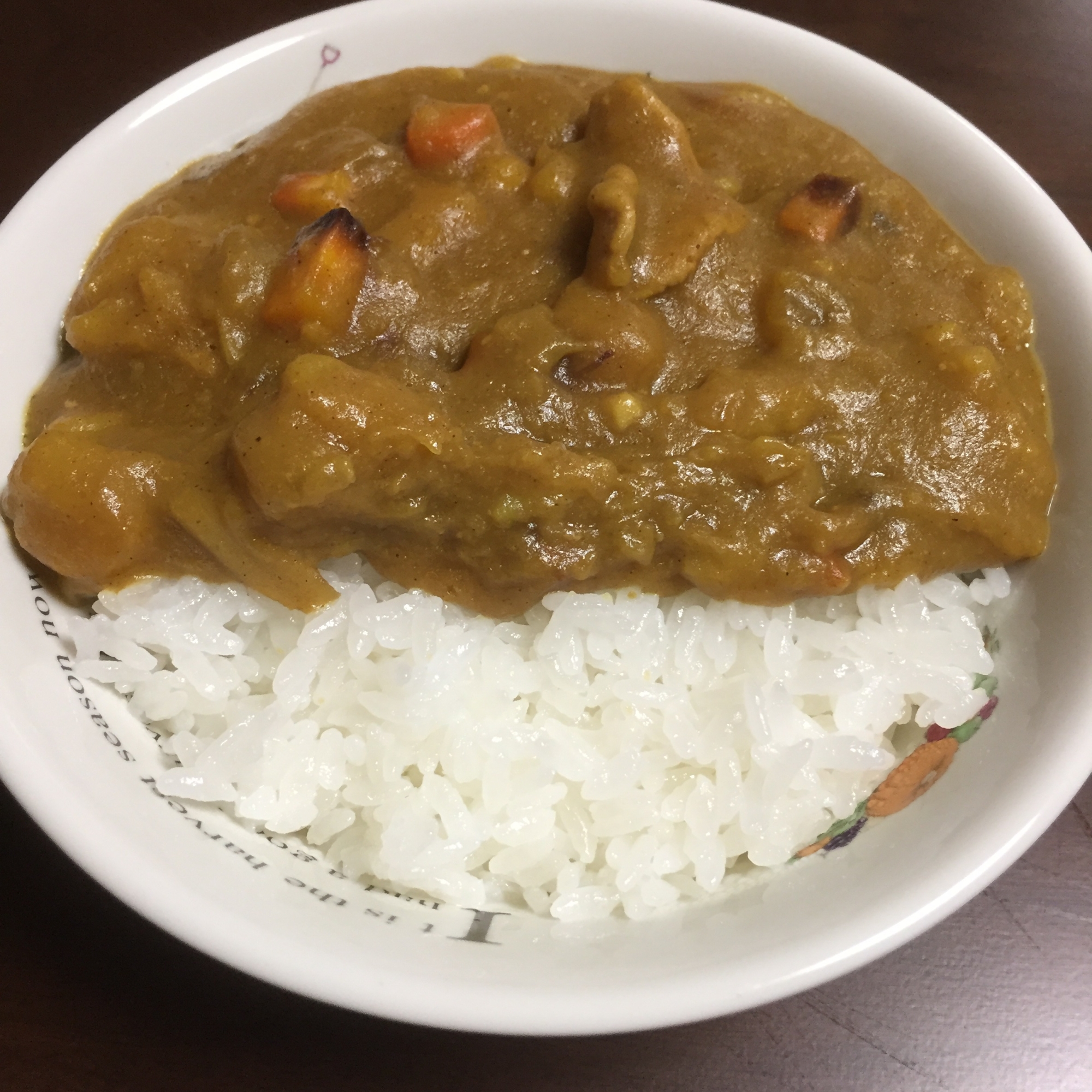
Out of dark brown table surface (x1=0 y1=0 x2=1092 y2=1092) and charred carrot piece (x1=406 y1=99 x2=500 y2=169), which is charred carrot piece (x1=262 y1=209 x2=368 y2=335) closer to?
charred carrot piece (x1=406 y1=99 x2=500 y2=169)

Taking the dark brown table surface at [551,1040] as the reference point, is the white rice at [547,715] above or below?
above

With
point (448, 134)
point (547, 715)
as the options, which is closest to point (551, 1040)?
point (547, 715)

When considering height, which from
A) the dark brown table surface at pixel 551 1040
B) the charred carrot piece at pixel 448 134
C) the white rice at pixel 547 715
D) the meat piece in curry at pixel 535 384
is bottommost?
the dark brown table surface at pixel 551 1040

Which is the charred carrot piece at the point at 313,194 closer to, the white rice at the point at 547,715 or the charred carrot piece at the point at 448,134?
the charred carrot piece at the point at 448,134

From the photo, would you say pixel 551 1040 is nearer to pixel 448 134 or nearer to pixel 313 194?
pixel 313 194

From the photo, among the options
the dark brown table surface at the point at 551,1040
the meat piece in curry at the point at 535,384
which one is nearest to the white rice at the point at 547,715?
the meat piece in curry at the point at 535,384

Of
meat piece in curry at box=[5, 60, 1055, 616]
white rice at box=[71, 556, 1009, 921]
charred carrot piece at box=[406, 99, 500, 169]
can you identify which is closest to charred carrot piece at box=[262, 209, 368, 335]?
meat piece in curry at box=[5, 60, 1055, 616]

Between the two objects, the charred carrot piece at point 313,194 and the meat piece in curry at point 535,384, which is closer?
the meat piece in curry at point 535,384

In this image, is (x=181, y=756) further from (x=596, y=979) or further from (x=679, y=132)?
(x=679, y=132)
